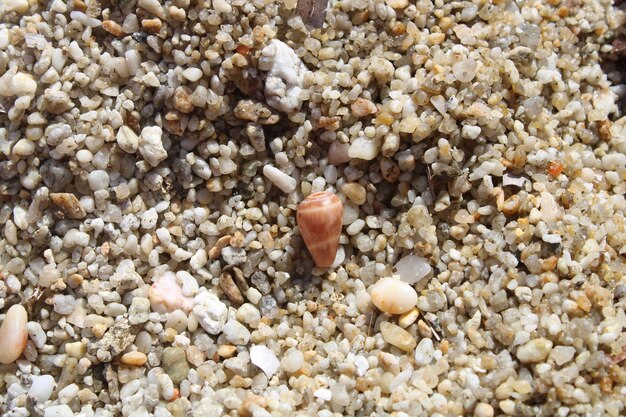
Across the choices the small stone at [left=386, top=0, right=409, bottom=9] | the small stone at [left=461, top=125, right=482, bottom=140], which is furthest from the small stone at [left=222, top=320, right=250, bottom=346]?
the small stone at [left=386, top=0, right=409, bottom=9]

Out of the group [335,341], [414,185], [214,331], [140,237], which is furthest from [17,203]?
[414,185]

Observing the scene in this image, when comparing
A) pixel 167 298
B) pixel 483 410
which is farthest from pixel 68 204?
pixel 483 410

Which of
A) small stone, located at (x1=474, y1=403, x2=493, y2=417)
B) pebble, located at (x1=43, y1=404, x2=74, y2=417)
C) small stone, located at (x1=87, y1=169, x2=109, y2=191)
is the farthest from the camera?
small stone, located at (x1=87, y1=169, x2=109, y2=191)

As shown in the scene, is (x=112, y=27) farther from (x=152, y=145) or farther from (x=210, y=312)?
(x=210, y=312)

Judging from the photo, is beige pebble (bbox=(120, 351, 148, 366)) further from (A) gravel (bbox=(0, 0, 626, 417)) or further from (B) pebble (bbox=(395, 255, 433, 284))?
(B) pebble (bbox=(395, 255, 433, 284))

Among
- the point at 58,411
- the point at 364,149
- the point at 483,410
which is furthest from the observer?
the point at 364,149

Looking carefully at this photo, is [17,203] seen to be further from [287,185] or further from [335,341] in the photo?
[335,341]
